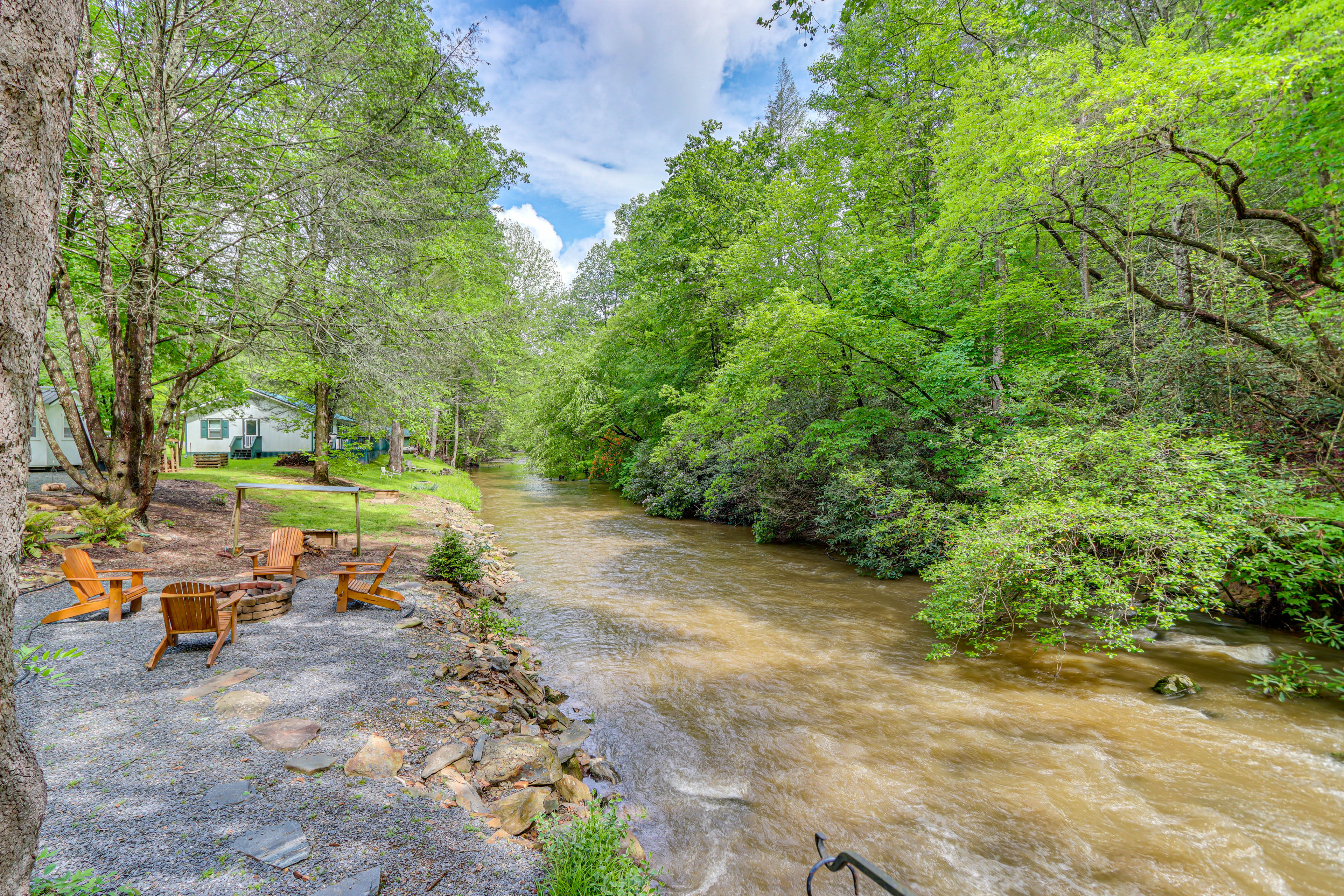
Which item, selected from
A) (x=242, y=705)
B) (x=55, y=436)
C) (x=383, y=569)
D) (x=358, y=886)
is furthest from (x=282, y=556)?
(x=55, y=436)

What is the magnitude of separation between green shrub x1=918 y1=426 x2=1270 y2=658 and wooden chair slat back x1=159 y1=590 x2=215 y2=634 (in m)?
8.94

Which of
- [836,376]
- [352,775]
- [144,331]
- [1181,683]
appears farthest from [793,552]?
[144,331]

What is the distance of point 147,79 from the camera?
7.71 meters

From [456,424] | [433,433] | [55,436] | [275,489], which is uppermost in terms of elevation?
[456,424]

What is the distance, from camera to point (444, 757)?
157 inches

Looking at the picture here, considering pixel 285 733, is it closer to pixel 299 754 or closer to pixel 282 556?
pixel 299 754

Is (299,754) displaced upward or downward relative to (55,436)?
downward

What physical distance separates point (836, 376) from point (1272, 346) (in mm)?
7453

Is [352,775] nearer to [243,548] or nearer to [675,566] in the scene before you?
[243,548]

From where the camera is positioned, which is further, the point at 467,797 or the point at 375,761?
the point at 375,761

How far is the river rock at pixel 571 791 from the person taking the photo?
4.07 metres

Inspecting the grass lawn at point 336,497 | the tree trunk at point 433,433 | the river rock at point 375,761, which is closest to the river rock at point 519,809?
the river rock at point 375,761

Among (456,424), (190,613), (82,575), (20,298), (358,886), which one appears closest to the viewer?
(20,298)

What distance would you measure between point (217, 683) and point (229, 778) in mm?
1825
